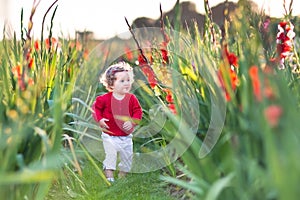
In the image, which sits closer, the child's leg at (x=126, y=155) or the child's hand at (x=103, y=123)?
the child's hand at (x=103, y=123)

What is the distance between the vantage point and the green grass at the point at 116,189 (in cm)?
389

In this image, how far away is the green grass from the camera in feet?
12.8

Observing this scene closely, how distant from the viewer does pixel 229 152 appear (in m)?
2.38

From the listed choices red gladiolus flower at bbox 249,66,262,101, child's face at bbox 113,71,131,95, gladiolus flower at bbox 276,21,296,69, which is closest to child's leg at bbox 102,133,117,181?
child's face at bbox 113,71,131,95

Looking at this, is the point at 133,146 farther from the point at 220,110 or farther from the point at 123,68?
the point at 220,110

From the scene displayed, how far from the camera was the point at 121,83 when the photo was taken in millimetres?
4641

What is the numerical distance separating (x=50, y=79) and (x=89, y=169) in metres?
0.77

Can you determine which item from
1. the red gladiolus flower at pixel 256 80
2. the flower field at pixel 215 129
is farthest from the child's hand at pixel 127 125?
the red gladiolus flower at pixel 256 80

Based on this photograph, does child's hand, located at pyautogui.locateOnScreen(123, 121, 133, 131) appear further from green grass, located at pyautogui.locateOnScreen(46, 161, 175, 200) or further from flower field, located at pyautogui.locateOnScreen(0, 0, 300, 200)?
flower field, located at pyautogui.locateOnScreen(0, 0, 300, 200)

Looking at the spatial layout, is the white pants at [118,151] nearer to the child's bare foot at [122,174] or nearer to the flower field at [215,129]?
the child's bare foot at [122,174]

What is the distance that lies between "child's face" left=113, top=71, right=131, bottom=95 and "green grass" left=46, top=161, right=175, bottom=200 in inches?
25.2

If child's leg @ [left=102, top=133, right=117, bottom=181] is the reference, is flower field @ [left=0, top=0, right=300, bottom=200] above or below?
above

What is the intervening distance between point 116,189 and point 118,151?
572mm

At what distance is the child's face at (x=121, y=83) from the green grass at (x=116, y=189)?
64 centimetres
